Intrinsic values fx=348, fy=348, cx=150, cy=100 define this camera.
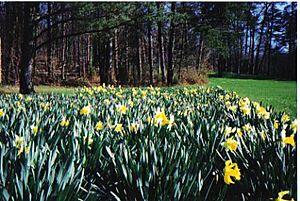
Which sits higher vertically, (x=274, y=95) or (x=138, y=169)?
(x=138, y=169)

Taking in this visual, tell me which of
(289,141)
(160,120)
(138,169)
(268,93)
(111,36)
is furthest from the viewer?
(111,36)

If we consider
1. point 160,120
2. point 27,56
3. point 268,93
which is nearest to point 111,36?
point 27,56

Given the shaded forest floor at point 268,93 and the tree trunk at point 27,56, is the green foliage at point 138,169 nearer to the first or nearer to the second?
the shaded forest floor at point 268,93

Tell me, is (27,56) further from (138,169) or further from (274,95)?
(138,169)

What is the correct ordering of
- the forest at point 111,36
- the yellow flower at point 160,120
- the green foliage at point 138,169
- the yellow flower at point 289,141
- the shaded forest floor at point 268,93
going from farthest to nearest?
the forest at point 111,36, the shaded forest floor at point 268,93, the yellow flower at point 160,120, the yellow flower at point 289,141, the green foliage at point 138,169

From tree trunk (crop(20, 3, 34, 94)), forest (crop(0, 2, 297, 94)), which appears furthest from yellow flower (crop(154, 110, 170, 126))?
tree trunk (crop(20, 3, 34, 94))

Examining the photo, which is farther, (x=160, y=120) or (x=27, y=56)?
(x=27, y=56)

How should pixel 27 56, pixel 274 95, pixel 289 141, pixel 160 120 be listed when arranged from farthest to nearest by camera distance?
1. pixel 27 56
2. pixel 274 95
3. pixel 160 120
4. pixel 289 141

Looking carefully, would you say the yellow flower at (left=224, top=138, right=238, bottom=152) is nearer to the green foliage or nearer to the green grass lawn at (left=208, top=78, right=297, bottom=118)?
the green foliage

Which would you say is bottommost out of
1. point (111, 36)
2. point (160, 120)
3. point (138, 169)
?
point (138, 169)

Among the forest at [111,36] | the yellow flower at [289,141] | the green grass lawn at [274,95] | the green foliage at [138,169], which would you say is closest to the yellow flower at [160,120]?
the green foliage at [138,169]

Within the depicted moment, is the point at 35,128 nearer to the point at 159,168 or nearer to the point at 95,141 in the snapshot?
the point at 95,141

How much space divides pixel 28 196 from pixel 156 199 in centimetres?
53

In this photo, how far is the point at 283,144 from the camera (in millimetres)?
1717
